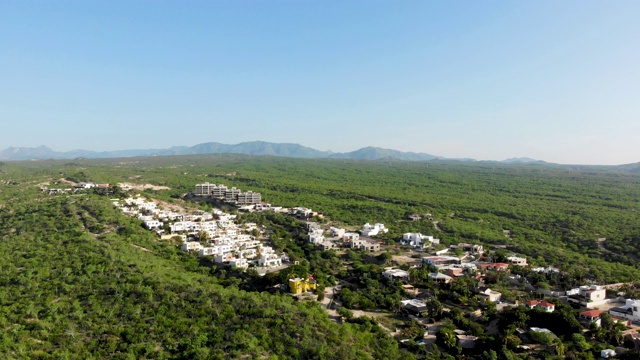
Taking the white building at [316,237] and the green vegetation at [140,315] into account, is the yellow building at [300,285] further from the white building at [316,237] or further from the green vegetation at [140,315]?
the white building at [316,237]

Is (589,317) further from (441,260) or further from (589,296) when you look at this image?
(441,260)

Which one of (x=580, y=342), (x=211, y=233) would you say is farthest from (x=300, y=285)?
(x=211, y=233)

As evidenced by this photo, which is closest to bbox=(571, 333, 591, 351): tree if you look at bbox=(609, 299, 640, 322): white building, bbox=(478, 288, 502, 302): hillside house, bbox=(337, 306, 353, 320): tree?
bbox=(609, 299, 640, 322): white building

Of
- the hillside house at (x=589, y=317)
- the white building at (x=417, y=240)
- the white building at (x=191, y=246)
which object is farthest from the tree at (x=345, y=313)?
the white building at (x=417, y=240)

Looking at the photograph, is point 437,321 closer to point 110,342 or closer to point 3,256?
point 110,342

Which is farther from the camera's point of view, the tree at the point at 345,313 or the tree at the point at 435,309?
the tree at the point at 435,309

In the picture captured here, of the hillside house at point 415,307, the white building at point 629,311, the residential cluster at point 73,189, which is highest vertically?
the residential cluster at point 73,189
